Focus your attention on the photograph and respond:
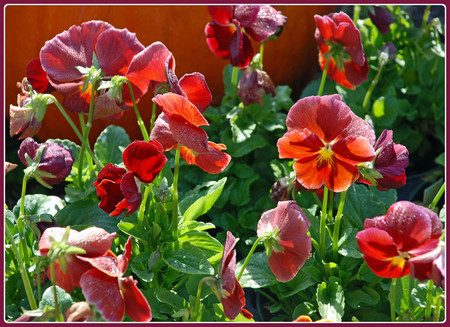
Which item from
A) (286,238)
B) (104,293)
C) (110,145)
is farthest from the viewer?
(110,145)

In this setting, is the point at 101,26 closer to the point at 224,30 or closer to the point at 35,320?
the point at 224,30

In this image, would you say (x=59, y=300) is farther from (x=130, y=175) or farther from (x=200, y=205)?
(x=200, y=205)

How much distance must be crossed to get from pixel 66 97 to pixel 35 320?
0.49m

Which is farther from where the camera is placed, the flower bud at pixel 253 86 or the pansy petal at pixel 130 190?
the flower bud at pixel 253 86

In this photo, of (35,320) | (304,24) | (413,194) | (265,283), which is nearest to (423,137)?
(413,194)

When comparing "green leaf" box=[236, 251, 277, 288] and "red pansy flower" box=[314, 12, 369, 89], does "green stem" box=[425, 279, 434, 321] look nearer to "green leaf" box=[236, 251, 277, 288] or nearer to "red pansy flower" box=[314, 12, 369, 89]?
"green leaf" box=[236, 251, 277, 288]

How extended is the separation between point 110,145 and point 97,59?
32 centimetres

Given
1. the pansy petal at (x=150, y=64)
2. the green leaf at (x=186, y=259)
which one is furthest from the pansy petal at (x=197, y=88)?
the green leaf at (x=186, y=259)

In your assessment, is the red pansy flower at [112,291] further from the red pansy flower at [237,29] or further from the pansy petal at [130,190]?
the red pansy flower at [237,29]

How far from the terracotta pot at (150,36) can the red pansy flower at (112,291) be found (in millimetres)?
1055

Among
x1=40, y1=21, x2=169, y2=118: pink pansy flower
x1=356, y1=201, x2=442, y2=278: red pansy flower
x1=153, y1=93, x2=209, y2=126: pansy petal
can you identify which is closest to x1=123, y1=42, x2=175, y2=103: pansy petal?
x1=40, y1=21, x2=169, y2=118: pink pansy flower

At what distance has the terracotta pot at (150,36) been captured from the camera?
1.73 m

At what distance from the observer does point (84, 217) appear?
4.00 feet

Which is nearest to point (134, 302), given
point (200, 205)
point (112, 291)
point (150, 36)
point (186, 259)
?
point (112, 291)
